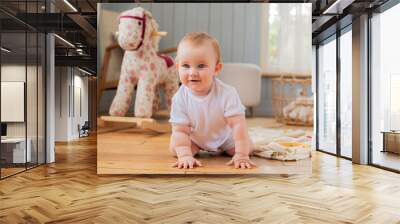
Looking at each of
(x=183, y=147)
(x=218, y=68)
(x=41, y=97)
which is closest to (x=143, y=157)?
(x=183, y=147)

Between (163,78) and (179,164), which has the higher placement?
(163,78)

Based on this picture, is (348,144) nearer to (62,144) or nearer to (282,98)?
(282,98)

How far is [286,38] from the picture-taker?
471 cm

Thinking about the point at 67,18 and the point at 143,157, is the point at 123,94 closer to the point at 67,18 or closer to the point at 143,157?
the point at 143,157

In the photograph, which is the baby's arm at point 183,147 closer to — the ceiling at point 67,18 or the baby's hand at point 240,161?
the baby's hand at point 240,161

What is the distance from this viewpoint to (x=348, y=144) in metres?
6.39

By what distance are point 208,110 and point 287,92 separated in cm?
99

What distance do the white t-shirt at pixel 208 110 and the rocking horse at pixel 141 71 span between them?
0.22 metres

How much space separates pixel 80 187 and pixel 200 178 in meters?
1.34

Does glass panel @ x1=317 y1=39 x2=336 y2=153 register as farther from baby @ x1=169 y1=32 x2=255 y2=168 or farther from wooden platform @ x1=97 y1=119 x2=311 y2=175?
baby @ x1=169 y1=32 x2=255 y2=168

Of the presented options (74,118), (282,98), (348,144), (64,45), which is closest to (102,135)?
(282,98)

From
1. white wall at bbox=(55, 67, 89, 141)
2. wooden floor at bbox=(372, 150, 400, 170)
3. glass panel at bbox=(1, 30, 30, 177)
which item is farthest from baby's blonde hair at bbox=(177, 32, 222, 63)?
white wall at bbox=(55, 67, 89, 141)

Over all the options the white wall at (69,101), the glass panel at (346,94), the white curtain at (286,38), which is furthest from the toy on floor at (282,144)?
the white wall at (69,101)

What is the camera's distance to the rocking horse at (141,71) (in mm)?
4637
